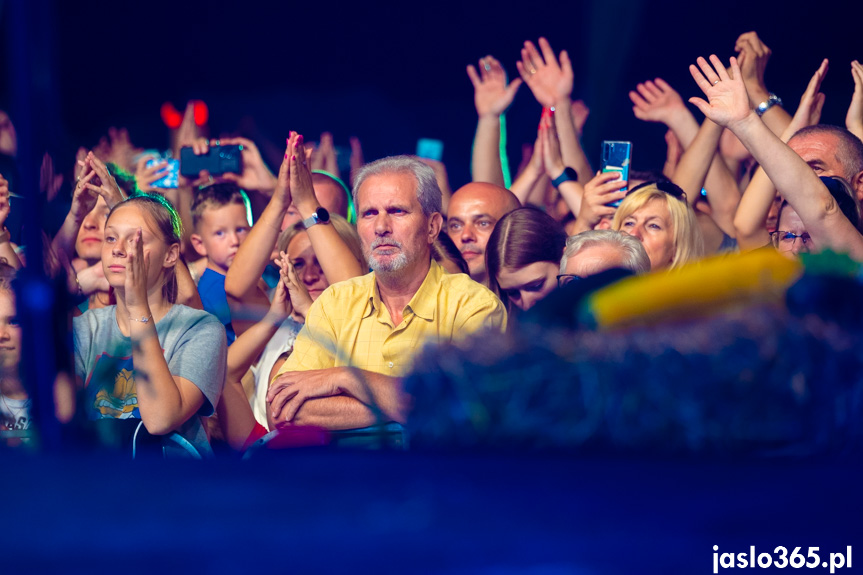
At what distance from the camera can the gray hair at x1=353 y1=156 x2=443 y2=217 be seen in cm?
271

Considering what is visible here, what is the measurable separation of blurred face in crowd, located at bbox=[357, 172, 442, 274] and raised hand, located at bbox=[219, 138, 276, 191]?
1.31m

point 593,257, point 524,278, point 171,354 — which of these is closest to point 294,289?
point 171,354

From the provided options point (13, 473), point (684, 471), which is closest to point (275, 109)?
point (13, 473)

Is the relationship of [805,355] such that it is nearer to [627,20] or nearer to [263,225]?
[627,20]

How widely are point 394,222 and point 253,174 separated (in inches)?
58.0

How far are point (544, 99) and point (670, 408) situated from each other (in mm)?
2604

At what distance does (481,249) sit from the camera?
3.50 metres

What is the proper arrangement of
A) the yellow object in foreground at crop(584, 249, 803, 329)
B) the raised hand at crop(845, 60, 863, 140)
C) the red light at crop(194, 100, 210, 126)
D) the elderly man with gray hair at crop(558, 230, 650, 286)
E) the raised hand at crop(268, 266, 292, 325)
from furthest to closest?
the red light at crop(194, 100, 210, 126) → the raised hand at crop(845, 60, 863, 140) → the raised hand at crop(268, 266, 292, 325) → the elderly man with gray hair at crop(558, 230, 650, 286) → the yellow object in foreground at crop(584, 249, 803, 329)

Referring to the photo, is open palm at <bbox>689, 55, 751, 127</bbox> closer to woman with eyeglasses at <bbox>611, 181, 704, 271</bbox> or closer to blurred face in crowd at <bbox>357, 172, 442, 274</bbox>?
woman with eyeglasses at <bbox>611, 181, 704, 271</bbox>

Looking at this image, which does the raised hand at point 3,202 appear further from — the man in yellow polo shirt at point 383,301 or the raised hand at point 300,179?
the man in yellow polo shirt at point 383,301

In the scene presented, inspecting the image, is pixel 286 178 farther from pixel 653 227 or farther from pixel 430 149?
pixel 653 227

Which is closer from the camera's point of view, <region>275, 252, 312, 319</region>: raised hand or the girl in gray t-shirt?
the girl in gray t-shirt

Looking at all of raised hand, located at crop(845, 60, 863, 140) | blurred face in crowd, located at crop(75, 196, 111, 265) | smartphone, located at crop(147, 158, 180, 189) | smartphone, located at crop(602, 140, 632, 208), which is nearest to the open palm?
smartphone, located at crop(602, 140, 632, 208)

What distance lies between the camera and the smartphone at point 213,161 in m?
3.90
